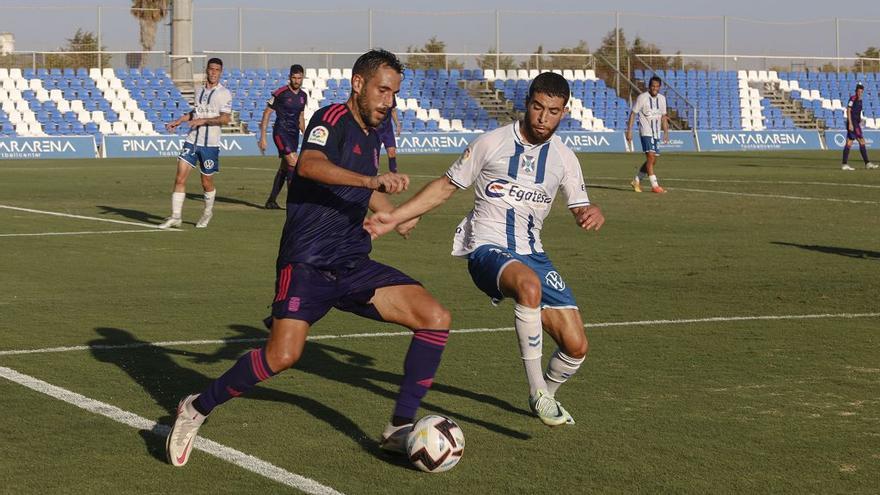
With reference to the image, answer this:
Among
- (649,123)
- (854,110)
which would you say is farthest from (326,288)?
(854,110)

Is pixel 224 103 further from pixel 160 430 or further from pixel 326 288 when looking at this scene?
pixel 326 288

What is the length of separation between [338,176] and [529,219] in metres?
1.83

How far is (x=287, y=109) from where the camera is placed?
66.9ft

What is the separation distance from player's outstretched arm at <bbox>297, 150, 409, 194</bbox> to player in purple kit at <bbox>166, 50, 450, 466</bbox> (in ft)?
0.03

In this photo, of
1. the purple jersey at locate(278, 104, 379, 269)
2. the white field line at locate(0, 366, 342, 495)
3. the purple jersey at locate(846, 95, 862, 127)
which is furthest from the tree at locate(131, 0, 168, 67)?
the purple jersey at locate(278, 104, 379, 269)

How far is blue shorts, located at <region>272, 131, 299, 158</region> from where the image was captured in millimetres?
20016

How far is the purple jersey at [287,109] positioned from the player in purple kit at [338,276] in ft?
46.3

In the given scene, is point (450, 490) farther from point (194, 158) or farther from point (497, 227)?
point (194, 158)

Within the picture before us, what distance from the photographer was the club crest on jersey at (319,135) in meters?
6.08

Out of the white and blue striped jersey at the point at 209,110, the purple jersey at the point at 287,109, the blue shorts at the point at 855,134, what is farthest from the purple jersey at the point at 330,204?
the blue shorts at the point at 855,134

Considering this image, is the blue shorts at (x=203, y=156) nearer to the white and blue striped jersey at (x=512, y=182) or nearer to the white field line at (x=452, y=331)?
the white field line at (x=452, y=331)

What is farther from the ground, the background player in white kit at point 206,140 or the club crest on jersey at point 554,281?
the background player in white kit at point 206,140

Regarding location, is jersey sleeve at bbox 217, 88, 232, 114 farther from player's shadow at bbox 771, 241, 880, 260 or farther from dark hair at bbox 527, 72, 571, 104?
dark hair at bbox 527, 72, 571, 104

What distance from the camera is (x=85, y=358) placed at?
8523 millimetres
